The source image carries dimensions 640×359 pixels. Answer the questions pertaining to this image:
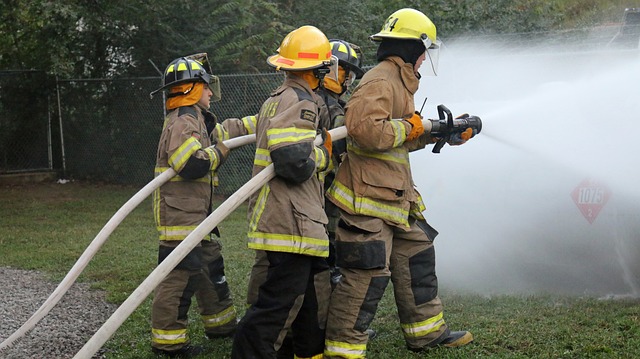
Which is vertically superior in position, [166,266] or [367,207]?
[367,207]

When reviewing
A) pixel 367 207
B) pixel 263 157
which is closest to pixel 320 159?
pixel 263 157

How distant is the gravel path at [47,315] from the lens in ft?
18.4

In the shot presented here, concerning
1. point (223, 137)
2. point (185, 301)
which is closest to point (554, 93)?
point (223, 137)

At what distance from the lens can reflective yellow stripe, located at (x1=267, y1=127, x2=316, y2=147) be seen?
14.3ft

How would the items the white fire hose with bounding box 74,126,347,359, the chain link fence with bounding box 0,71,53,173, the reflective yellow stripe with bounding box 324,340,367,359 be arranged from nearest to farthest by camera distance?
the white fire hose with bounding box 74,126,347,359 → the reflective yellow stripe with bounding box 324,340,367,359 → the chain link fence with bounding box 0,71,53,173

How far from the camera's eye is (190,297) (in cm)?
545

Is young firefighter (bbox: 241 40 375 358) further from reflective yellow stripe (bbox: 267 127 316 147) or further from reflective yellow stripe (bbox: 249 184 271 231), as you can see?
reflective yellow stripe (bbox: 267 127 316 147)

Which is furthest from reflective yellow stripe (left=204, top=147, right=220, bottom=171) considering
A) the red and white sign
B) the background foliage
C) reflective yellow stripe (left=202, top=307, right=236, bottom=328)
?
the background foliage

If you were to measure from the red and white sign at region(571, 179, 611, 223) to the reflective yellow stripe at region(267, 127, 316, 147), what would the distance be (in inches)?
91.8

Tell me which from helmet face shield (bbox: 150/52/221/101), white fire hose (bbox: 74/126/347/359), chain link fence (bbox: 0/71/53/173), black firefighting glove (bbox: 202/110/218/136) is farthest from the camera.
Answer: chain link fence (bbox: 0/71/53/173)

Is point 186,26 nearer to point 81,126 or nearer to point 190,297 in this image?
point 81,126

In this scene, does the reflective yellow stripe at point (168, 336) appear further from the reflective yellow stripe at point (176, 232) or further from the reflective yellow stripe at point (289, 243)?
the reflective yellow stripe at point (289, 243)

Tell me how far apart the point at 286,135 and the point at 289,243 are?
1.85 feet

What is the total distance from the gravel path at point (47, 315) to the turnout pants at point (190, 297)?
524 mm
